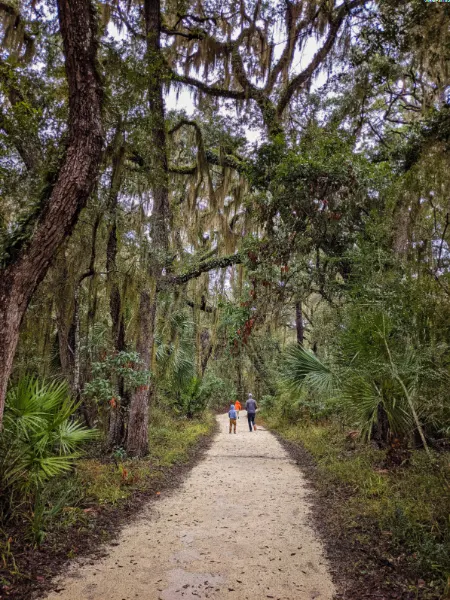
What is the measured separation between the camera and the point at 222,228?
10.6m

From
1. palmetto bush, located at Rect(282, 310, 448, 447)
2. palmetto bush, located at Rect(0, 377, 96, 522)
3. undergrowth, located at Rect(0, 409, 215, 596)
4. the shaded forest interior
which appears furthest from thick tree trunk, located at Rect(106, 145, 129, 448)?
palmetto bush, located at Rect(282, 310, 448, 447)

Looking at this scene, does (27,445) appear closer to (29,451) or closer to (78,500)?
(29,451)

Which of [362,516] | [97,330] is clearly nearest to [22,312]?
[362,516]

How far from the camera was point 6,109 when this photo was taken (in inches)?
217

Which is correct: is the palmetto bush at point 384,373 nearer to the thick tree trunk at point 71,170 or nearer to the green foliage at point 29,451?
the green foliage at point 29,451

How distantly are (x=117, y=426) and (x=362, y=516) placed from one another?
5162mm

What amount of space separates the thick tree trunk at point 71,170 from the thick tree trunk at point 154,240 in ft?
11.2

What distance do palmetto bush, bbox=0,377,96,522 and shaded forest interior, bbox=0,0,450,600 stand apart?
0.09 ft

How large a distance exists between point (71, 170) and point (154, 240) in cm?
470

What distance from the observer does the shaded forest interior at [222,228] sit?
370 centimetres

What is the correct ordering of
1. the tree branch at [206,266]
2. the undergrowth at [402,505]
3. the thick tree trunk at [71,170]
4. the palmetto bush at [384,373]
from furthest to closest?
1. the tree branch at [206,266]
2. the palmetto bush at [384,373]
3. the undergrowth at [402,505]
4. the thick tree trunk at [71,170]

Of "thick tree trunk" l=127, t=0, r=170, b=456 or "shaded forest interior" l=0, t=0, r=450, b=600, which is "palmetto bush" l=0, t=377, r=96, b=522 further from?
"thick tree trunk" l=127, t=0, r=170, b=456

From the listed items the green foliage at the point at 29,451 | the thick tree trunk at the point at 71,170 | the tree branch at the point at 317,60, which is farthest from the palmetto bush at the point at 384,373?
the tree branch at the point at 317,60

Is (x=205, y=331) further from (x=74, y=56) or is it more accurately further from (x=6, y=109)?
(x=74, y=56)
